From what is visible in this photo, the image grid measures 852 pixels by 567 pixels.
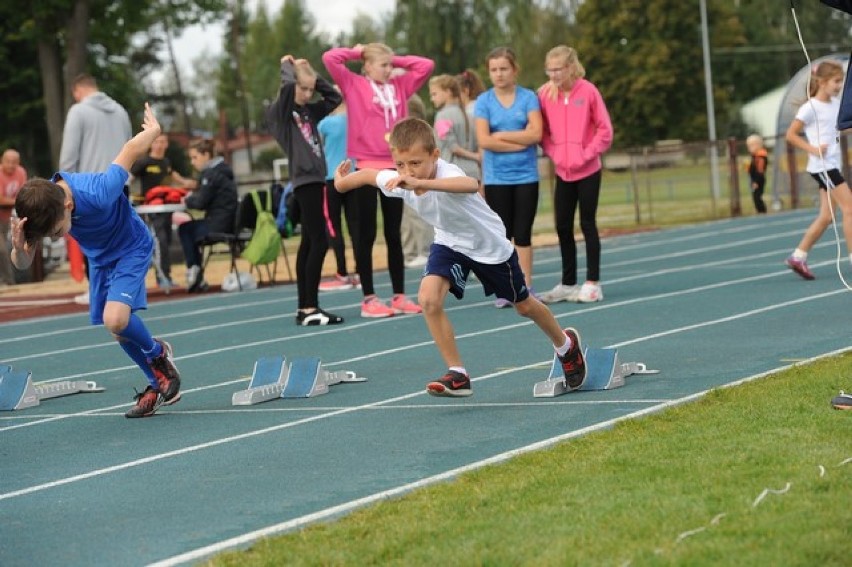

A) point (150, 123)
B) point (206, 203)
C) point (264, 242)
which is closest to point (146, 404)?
point (150, 123)

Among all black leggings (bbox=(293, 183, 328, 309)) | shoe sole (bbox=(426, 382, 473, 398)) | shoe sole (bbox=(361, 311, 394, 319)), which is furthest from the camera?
shoe sole (bbox=(361, 311, 394, 319))

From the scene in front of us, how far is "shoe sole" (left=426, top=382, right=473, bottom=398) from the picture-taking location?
27.4ft

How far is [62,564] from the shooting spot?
17.6ft

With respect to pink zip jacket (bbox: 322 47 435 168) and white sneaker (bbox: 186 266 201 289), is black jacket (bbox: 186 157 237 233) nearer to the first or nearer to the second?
white sneaker (bbox: 186 266 201 289)

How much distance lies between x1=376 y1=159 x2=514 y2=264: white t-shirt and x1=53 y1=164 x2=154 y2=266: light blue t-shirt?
1449mm

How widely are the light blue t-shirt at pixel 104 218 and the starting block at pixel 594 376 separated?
7.73 ft

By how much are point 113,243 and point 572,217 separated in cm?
547

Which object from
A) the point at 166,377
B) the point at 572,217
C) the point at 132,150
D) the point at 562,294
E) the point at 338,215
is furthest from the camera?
the point at 338,215

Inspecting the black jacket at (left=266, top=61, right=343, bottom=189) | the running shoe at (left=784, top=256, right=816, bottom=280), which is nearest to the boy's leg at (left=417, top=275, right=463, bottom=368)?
the black jacket at (left=266, top=61, right=343, bottom=189)

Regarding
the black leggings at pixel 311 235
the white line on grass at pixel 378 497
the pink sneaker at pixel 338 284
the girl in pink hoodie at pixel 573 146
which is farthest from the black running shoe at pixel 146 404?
the pink sneaker at pixel 338 284

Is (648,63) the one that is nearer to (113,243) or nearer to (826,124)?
(826,124)

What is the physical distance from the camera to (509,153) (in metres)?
13.2

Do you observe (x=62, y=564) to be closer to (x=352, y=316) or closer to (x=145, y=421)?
(x=145, y=421)

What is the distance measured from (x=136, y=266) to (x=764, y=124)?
90.2m
